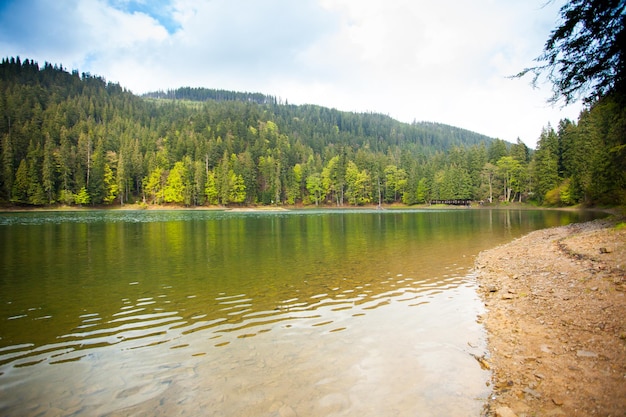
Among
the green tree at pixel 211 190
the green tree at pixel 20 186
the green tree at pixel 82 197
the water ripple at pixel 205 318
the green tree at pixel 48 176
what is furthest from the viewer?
the green tree at pixel 211 190

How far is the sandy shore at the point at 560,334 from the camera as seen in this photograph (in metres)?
5.62

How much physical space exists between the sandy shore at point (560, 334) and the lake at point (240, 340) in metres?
0.56

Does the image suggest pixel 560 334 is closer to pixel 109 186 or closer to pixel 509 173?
pixel 509 173

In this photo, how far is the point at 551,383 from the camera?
6.22 metres

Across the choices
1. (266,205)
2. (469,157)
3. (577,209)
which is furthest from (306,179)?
(577,209)

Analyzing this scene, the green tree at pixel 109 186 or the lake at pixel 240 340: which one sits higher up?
the green tree at pixel 109 186

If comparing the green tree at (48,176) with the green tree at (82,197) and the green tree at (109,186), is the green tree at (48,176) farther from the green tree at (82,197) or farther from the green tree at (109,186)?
the green tree at (109,186)

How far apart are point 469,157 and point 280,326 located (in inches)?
5259

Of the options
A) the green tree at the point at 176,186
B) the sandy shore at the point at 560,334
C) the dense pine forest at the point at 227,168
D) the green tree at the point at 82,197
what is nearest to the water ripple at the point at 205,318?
the sandy shore at the point at 560,334

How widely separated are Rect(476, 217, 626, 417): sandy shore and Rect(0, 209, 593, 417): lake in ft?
1.84

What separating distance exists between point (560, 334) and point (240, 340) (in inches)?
312

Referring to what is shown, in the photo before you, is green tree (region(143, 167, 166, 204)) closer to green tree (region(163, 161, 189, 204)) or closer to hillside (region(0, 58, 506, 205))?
hillside (region(0, 58, 506, 205))

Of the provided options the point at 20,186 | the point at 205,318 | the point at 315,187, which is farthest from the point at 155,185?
the point at 205,318

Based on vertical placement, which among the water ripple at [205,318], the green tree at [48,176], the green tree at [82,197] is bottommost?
the water ripple at [205,318]
